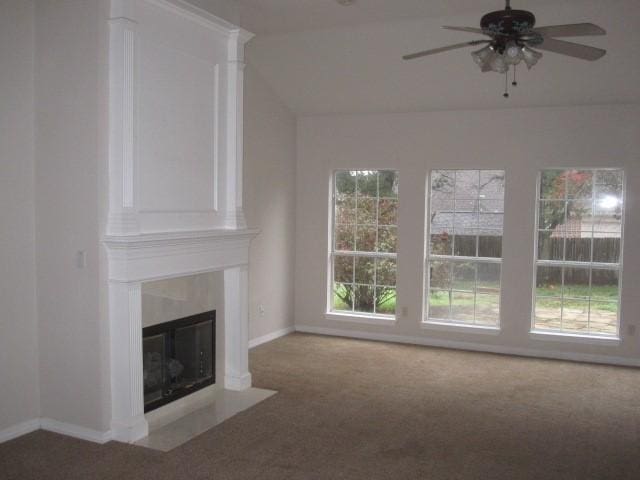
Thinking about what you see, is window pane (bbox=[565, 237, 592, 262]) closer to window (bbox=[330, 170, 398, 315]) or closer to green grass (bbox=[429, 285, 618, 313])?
green grass (bbox=[429, 285, 618, 313])

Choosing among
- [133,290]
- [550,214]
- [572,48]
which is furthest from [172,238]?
[550,214]

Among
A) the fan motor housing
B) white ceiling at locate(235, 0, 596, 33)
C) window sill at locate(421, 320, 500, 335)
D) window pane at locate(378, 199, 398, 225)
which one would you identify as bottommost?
window sill at locate(421, 320, 500, 335)

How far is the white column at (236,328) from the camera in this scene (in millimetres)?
5316

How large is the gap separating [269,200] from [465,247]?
2276 mm

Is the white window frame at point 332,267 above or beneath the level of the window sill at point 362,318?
above

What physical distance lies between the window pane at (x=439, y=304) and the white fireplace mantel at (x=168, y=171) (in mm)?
2710

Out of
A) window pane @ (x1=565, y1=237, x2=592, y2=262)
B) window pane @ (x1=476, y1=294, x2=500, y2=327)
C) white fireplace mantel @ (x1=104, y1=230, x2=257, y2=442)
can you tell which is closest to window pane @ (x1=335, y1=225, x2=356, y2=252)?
window pane @ (x1=476, y1=294, x2=500, y2=327)

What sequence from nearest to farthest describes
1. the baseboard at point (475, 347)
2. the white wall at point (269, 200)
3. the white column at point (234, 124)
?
the white column at point (234, 124) < the baseboard at point (475, 347) < the white wall at point (269, 200)

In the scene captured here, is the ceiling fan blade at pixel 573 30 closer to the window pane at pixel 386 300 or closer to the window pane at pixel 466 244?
the window pane at pixel 466 244

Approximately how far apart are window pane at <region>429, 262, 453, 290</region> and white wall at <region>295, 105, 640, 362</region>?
0.58 feet

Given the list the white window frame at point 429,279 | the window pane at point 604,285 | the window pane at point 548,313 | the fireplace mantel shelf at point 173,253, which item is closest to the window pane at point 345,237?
the white window frame at point 429,279

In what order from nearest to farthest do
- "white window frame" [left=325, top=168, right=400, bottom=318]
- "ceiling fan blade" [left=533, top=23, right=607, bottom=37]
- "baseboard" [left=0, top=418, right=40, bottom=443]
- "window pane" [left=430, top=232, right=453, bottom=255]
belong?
"ceiling fan blade" [left=533, top=23, right=607, bottom=37] → "baseboard" [left=0, top=418, right=40, bottom=443] → "window pane" [left=430, top=232, right=453, bottom=255] → "white window frame" [left=325, top=168, right=400, bottom=318]

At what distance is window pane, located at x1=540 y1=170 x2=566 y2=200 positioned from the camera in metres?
→ 6.67

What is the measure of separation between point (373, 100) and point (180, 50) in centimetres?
295
